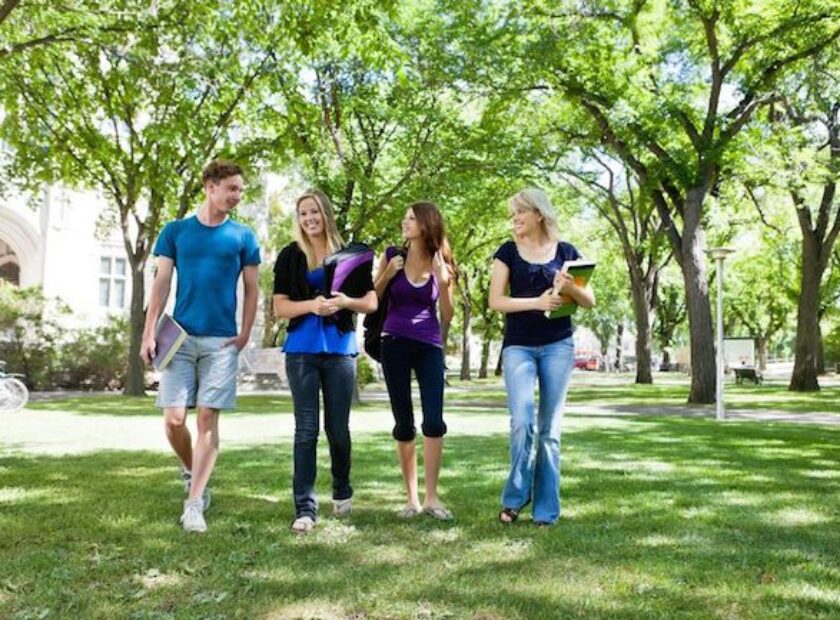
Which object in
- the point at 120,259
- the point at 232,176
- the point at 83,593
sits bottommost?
the point at 83,593

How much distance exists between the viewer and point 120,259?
36.5 metres

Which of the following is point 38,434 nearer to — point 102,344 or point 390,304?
point 390,304

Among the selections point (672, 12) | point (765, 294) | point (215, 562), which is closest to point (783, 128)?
point (672, 12)

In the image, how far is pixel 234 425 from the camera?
1275 cm

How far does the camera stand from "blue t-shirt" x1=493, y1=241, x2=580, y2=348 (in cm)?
526

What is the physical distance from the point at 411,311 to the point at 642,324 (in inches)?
1129

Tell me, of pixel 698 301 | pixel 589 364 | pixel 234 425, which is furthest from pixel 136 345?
pixel 589 364

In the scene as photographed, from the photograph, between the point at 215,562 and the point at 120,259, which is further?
the point at 120,259

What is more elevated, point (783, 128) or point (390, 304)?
point (783, 128)

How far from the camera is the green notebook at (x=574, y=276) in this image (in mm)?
4988

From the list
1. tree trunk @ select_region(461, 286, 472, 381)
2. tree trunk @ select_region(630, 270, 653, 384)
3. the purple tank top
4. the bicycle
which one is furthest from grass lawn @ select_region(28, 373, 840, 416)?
tree trunk @ select_region(461, 286, 472, 381)

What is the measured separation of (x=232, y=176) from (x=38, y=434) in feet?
24.2

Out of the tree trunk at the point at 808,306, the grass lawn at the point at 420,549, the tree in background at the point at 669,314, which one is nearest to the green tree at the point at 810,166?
the tree trunk at the point at 808,306

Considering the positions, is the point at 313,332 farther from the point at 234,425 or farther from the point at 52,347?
the point at 52,347
